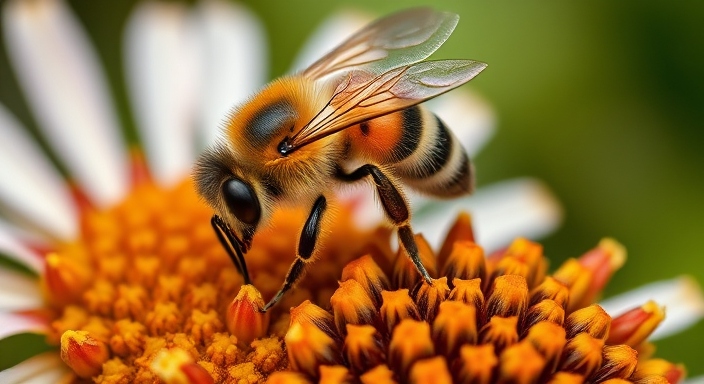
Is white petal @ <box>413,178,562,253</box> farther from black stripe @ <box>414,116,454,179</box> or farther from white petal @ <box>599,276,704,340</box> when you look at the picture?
black stripe @ <box>414,116,454,179</box>

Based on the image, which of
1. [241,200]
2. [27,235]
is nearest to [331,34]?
[27,235]

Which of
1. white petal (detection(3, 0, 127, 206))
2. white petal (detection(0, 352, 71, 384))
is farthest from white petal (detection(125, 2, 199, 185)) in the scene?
white petal (detection(0, 352, 71, 384))

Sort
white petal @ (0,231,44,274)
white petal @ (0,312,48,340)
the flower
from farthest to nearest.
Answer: white petal @ (0,231,44,274)
white petal @ (0,312,48,340)
the flower

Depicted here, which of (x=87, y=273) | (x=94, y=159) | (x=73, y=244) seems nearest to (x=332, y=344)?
(x=87, y=273)

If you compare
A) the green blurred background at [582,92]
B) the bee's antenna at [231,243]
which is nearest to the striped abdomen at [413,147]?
the bee's antenna at [231,243]

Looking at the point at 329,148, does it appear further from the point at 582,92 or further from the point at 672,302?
the point at 582,92
